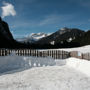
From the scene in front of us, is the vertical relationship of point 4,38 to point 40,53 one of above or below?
above

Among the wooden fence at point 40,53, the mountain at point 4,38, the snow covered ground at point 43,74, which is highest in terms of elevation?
the mountain at point 4,38

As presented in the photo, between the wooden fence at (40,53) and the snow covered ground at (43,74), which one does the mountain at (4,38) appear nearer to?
the wooden fence at (40,53)

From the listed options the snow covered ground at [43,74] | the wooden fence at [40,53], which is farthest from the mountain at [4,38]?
the snow covered ground at [43,74]

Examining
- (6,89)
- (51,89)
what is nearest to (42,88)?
(51,89)

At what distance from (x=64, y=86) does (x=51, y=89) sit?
76cm

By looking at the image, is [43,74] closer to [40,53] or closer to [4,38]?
[40,53]

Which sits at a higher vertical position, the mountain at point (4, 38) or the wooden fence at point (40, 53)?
the mountain at point (4, 38)

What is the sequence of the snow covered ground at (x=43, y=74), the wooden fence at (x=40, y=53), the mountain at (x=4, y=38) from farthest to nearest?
the mountain at (x=4, y=38) < the wooden fence at (x=40, y=53) < the snow covered ground at (x=43, y=74)

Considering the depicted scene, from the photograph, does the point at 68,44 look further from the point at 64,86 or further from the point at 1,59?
the point at 64,86

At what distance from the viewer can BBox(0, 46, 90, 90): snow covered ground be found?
607 cm

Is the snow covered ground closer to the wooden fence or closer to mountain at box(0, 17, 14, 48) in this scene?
the wooden fence

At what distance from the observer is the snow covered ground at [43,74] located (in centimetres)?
607

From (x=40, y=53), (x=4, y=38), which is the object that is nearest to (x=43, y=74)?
(x=40, y=53)

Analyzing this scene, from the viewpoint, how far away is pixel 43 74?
336 inches
